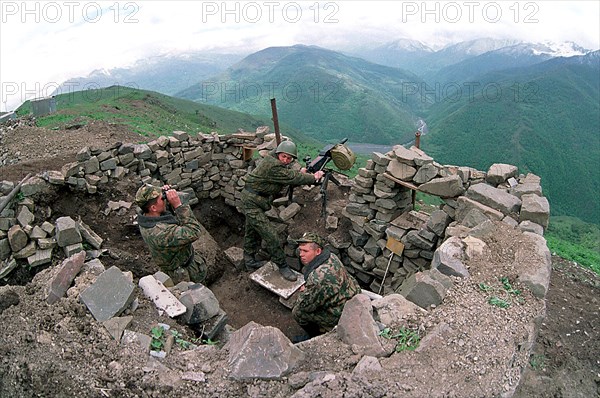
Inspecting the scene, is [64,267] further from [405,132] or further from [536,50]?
[536,50]

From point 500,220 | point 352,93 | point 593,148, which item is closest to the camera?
point 500,220

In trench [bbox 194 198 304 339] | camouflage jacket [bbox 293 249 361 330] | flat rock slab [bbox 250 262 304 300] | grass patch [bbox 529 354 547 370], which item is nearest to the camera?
camouflage jacket [bbox 293 249 361 330]

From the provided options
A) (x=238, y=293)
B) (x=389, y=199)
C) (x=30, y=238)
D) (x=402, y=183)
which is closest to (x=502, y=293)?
(x=402, y=183)


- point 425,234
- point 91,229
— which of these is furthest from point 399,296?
point 91,229

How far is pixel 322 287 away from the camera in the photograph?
4.94 metres

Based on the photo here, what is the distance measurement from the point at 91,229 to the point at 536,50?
8465 inches

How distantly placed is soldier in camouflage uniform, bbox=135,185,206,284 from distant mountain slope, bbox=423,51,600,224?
123 ft

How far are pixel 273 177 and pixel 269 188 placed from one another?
330 millimetres

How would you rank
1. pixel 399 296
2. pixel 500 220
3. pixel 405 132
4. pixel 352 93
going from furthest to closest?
1. pixel 352 93
2. pixel 405 132
3. pixel 500 220
4. pixel 399 296

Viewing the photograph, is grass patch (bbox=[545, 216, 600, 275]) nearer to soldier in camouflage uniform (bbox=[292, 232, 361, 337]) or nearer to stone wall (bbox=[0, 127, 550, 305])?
stone wall (bbox=[0, 127, 550, 305])

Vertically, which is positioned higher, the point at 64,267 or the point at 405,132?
the point at 64,267

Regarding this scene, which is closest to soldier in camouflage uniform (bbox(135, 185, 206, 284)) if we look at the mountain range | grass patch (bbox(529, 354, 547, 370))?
grass patch (bbox(529, 354, 547, 370))

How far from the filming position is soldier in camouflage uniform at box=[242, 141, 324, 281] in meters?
7.64

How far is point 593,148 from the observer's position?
52562 mm
